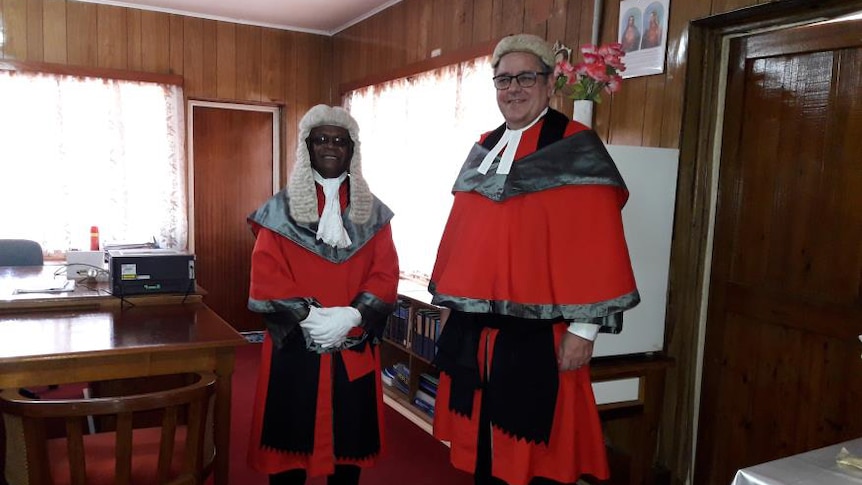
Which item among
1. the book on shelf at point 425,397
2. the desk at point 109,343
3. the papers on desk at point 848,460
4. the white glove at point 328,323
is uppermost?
the white glove at point 328,323

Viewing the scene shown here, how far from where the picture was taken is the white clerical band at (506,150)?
1.64m

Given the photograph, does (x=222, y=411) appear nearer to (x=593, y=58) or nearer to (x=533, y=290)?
(x=533, y=290)

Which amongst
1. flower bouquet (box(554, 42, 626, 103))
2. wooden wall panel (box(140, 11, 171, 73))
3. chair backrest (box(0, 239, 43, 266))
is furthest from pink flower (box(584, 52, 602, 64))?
wooden wall panel (box(140, 11, 171, 73))

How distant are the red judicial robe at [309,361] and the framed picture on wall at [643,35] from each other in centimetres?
125

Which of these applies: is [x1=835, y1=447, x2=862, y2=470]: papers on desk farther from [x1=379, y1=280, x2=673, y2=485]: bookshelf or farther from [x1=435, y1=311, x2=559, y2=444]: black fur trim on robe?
[x1=379, y1=280, x2=673, y2=485]: bookshelf

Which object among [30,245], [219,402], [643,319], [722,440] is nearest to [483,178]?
[643,319]

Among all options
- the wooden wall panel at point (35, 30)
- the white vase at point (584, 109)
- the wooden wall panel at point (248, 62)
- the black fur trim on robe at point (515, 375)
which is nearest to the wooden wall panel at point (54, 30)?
the wooden wall panel at point (35, 30)

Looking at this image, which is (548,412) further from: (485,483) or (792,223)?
(792,223)

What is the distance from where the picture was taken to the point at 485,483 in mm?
1677

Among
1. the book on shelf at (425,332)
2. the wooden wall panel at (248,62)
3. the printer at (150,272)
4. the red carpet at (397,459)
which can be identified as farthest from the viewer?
the wooden wall panel at (248,62)

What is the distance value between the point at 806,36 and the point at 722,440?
1.38 metres

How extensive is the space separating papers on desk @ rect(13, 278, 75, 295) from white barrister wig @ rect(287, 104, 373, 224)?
1291mm

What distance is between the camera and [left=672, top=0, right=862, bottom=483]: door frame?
89.4 inches

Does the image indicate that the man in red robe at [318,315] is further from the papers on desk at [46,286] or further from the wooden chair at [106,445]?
the papers on desk at [46,286]
